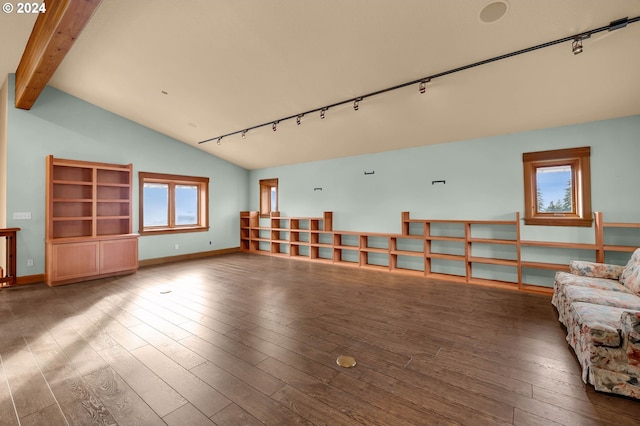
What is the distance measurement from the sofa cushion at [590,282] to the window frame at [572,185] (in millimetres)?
1148

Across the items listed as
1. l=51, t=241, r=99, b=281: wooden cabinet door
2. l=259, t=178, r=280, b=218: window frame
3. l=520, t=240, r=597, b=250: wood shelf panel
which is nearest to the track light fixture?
l=520, t=240, r=597, b=250: wood shelf panel

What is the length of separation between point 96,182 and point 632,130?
8.60m

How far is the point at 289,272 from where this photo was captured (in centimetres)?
535

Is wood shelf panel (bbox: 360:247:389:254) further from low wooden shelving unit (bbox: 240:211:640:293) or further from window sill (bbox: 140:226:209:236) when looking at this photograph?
window sill (bbox: 140:226:209:236)

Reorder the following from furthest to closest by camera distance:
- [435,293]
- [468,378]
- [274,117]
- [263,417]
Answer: [274,117] < [435,293] < [468,378] < [263,417]

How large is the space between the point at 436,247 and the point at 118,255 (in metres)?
6.08

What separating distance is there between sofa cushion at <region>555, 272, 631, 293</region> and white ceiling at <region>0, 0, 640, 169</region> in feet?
7.34

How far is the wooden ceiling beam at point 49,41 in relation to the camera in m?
2.55

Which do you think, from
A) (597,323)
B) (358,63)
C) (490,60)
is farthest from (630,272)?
(358,63)

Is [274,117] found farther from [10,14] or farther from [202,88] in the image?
[10,14]

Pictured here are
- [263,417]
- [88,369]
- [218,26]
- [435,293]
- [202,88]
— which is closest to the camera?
[263,417]

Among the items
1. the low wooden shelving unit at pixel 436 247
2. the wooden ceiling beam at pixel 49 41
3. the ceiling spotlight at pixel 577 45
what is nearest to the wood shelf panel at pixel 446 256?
the low wooden shelving unit at pixel 436 247

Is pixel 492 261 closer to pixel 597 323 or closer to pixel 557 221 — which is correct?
pixel 557 221

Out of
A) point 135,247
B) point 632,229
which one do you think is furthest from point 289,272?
point 632,229
